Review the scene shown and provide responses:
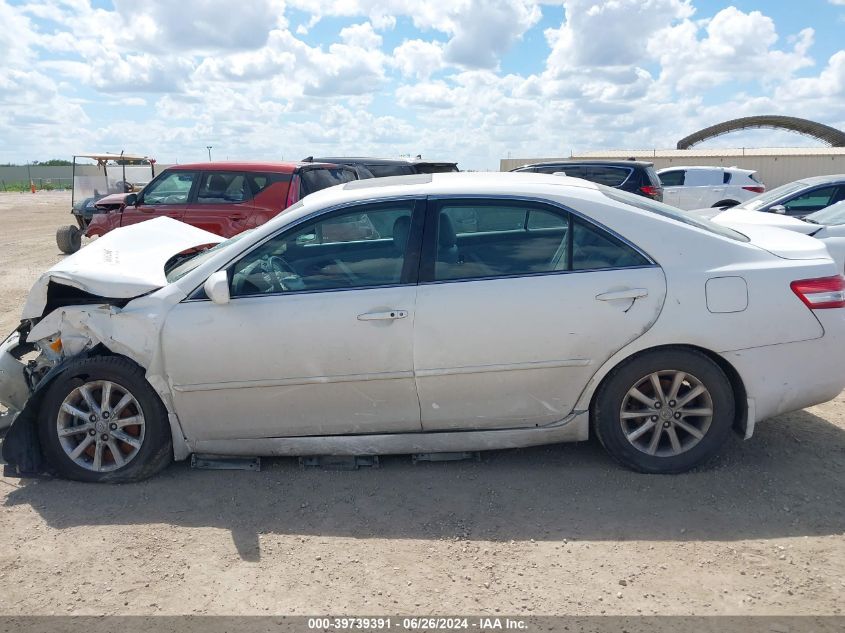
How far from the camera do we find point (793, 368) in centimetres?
401

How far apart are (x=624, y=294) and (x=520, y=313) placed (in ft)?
1.86

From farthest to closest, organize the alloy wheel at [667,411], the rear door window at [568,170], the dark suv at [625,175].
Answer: the rear door window at [568,170]
the dark suv at [625,175]
the alloy wheel at [667,411]

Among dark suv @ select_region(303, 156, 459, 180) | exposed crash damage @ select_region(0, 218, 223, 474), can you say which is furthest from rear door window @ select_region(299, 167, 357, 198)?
exposed crash damage @ select_region(0, 218, 223, 474)

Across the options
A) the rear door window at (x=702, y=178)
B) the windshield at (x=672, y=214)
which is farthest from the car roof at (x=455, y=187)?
the rear door window at (x=702, y=178)

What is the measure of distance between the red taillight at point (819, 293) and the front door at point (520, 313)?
2.52 feet

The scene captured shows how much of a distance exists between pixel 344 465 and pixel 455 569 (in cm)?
123

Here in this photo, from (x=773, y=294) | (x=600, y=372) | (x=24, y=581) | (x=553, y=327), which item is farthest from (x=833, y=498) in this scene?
(x=24, y=581)

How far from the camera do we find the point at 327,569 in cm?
332

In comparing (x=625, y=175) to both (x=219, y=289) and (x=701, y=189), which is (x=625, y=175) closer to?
(x=701, y=189)

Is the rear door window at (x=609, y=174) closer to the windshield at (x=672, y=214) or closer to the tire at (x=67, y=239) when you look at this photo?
the windshield at (x=672, y=214)

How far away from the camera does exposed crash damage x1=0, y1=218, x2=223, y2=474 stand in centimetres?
411

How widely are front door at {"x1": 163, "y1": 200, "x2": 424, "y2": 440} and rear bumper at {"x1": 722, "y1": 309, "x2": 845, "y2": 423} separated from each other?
1.81 metres

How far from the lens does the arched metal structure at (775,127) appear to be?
4297 centimetres

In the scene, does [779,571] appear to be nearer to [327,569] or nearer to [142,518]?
[327,569]
